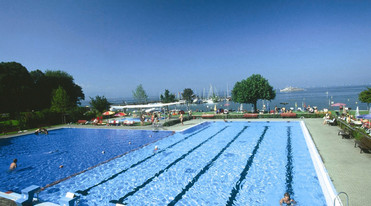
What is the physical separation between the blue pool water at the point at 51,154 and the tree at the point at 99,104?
46.3 ft

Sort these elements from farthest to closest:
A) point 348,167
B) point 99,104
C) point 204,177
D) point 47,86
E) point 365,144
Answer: point 47,86
point 99,104
point 365,144
point 204,177
point 348,167

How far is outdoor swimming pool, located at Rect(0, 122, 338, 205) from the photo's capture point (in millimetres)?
7375

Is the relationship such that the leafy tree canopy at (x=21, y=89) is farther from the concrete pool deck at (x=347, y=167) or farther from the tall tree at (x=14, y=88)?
the concrete pool deck at (x=347, y=167)

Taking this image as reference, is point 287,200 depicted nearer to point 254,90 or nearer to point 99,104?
point 254,90

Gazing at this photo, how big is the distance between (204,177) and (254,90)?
25.8m

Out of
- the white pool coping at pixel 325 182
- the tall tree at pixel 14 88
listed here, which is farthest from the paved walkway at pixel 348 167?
the tall tree at pixel 14 88

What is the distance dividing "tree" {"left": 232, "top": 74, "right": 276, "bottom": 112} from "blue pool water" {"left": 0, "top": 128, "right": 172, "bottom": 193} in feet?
60.6

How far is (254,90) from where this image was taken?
3194cm

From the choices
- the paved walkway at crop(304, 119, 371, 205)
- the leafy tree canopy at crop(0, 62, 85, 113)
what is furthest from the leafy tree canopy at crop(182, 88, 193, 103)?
the paved walkway at crop(304, 119, 371, 205)

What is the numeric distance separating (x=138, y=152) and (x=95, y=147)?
178 inches

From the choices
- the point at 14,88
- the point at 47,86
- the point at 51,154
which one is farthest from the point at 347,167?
the point at 47,86

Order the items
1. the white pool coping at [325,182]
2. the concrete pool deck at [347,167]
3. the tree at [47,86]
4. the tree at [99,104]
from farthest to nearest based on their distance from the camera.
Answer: the tree at [47,86] < the tree at [99,104] < the concrete pool deck at [347,167] < the white pool coping at [325,182]

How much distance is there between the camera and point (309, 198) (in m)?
6.89

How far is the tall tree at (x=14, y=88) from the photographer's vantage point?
33.6 metres
